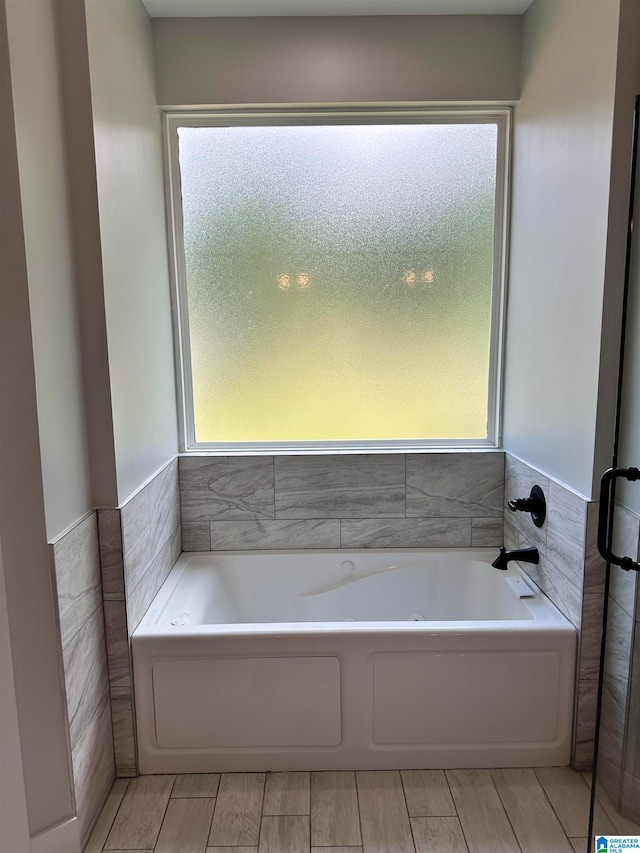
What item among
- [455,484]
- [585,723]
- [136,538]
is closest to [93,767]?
[136,538]

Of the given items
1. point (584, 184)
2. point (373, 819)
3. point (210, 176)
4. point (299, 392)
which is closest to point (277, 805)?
point (373, 819)

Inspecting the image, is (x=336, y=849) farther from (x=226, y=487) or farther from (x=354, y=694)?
(x=226, y=487)

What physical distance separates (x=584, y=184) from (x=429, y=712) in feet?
6.12

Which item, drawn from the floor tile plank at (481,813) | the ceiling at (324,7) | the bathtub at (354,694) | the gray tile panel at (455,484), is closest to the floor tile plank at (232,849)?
the bathtub at (354,694)

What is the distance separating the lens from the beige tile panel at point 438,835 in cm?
162

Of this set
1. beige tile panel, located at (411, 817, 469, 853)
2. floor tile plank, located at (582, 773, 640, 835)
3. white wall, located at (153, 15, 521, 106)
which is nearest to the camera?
floor tile plank, located at (582, 773, 640, 835)

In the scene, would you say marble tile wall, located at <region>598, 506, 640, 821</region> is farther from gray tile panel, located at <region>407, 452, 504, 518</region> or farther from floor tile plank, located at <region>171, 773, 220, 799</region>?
floor tile plank, located at <region>171, 773, 220, 799</region>

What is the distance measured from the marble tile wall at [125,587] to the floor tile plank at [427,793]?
96 centimetres

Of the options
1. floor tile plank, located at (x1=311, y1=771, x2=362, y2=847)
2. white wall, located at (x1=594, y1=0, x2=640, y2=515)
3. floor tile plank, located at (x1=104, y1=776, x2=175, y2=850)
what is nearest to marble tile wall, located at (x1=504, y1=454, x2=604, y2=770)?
white wall, located at (x1=594, y1=0, x2=640, y2=515)

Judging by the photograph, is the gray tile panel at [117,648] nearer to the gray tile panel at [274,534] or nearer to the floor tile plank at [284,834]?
the floor tile plank at [284,834]

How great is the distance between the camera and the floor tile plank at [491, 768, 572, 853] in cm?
164

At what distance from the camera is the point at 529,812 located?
1755mm

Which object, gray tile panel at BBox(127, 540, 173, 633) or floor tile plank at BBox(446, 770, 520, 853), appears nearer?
floor tile plank at BBox(446, 770, 520, 853)

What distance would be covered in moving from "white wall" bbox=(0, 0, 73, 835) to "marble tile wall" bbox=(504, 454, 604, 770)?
164cm
